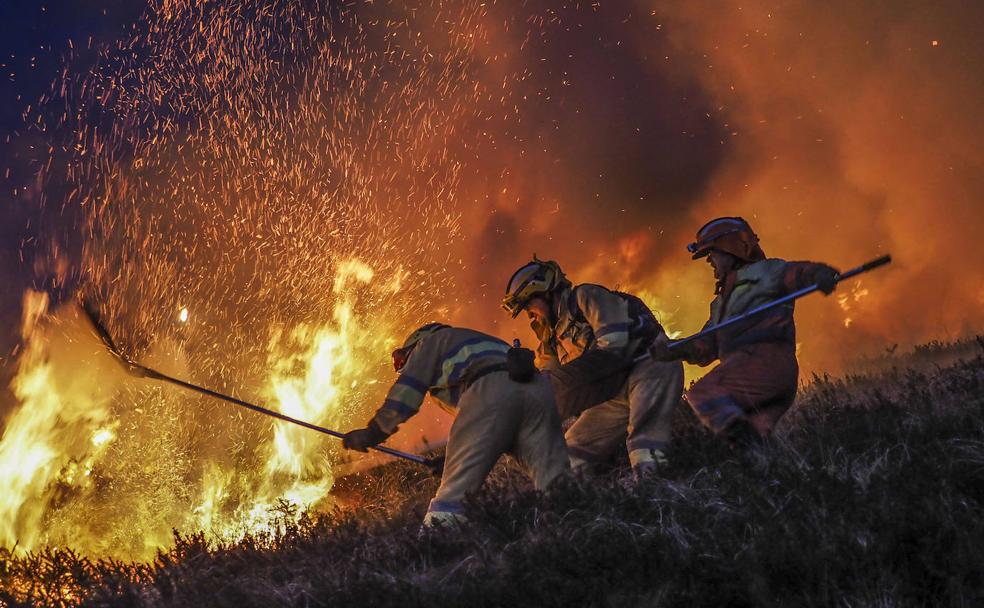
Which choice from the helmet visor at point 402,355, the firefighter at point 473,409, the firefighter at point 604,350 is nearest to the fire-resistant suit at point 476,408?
the firefighter at point 473,409

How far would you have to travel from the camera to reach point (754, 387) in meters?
6.64

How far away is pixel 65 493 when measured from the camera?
35.3 feet

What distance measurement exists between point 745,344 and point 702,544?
3311 mm

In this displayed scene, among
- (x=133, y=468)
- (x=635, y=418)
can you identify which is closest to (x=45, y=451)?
(x=133, y=468)

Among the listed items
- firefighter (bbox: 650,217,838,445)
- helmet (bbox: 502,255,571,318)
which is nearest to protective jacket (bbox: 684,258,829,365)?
firefighter (bbox: 650,217,838,445)

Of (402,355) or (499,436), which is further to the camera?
(402,355)

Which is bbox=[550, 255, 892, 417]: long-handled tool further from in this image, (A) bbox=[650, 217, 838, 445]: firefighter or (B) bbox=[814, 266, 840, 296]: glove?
(B) bbox=[814, 266, 840, 296]: glove

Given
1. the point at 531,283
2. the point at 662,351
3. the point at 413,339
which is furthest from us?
the point at 531,283

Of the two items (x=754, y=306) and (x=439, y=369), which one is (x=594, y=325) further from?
(x=439, y=369)

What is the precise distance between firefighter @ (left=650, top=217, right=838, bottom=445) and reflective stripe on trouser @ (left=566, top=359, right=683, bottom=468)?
32 centimetres

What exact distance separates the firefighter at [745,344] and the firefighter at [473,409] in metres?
1.16

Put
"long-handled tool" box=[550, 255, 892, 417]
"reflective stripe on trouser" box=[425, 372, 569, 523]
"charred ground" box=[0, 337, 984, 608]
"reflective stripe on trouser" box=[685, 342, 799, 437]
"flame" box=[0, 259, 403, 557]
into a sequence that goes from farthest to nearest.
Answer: "flame" box=[0, 259, 403, 557] < "long-handled tool" box=[550, 255, 892, 417] < "reflective stripe on trouser" box=[685, 342, 799, 437] < "reflective stripe on trouser" box=[425, 372, 569, 523] < "charred ground" box=[0, 337, 984, 608]

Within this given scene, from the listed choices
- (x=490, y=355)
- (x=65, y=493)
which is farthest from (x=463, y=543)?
(x=65, y=493)

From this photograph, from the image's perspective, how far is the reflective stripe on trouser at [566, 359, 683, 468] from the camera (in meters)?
7.24
